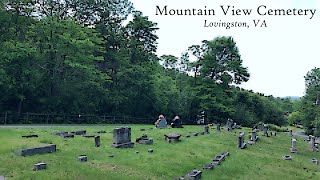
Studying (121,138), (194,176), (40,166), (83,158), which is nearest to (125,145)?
(121,138)

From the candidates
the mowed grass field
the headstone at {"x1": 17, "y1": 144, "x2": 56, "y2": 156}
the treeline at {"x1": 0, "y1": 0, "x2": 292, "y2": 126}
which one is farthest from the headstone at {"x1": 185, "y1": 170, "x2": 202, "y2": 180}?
the treeline at {"x1": 0, "y1": 0, "x2": 292, "y2": 126}

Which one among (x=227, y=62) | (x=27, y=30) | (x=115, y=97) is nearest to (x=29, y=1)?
(x=27, y=30)

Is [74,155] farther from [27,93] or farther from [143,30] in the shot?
[143,30]

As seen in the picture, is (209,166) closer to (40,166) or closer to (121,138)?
(121,138)

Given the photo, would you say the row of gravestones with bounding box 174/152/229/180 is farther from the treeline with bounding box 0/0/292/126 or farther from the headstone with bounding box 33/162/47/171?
the treeline with bounding box 0/0/292/126

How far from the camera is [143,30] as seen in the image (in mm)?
51969

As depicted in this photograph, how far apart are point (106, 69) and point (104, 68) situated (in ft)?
1.04

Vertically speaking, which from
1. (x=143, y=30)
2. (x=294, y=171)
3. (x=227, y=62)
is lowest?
(x=294, y=171)

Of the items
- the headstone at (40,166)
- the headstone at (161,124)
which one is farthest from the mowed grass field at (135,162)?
the headstone at (161,124)

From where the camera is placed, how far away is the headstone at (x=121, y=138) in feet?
68.9

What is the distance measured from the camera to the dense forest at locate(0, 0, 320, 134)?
35406 mm

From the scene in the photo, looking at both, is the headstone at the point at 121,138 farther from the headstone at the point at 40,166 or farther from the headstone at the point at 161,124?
the headstone at the point at 161,124

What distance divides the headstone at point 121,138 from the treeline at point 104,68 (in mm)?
14767

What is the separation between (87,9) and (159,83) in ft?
44.2
